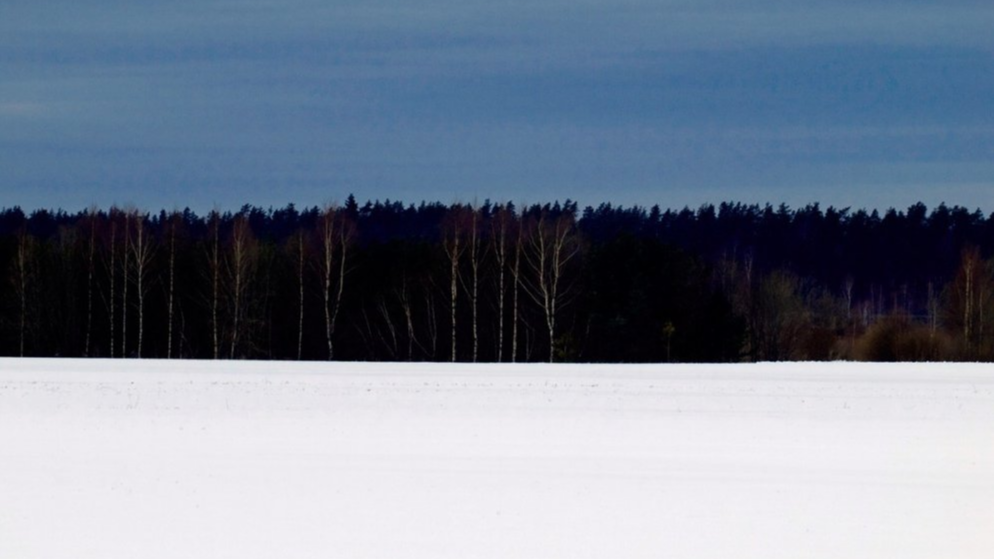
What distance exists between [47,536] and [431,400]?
53.8ft

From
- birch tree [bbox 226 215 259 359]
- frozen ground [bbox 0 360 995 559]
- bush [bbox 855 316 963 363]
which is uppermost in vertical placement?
birch tree [bbox 226 215 259 359]

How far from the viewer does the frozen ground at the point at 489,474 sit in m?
12.2

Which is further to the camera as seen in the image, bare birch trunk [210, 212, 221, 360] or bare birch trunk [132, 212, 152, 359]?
bare birch trunk [132, 212, 152, 359]

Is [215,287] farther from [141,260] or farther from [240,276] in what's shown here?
[141,260]

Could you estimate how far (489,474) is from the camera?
53.7 feet

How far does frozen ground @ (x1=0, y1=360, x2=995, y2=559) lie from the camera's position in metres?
12.2

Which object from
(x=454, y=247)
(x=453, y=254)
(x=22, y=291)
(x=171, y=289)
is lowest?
(x=22, y=291)

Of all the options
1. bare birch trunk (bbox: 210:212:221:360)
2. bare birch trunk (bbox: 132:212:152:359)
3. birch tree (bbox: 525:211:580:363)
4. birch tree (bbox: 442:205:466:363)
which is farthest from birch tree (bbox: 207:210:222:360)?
birch tree (bbox: 525:211:580:363)

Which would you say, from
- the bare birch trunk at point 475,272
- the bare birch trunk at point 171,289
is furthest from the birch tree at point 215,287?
the bare birch trunk at point 475,272

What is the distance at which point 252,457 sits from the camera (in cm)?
1772

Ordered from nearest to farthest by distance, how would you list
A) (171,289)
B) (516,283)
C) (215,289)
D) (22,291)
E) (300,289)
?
1. (516,283)
2. (215,289)
3. (171,289)
4. (22,291)
5. (300,289)

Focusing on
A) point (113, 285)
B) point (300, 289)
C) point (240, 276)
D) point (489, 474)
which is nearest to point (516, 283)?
point (300, 289)

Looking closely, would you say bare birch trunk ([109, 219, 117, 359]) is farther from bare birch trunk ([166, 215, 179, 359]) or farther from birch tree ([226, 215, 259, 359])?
birch tree ([226, 215, 259, 359])

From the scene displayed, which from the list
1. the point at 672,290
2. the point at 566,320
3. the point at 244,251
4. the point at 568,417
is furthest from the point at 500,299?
the point at 568,417
